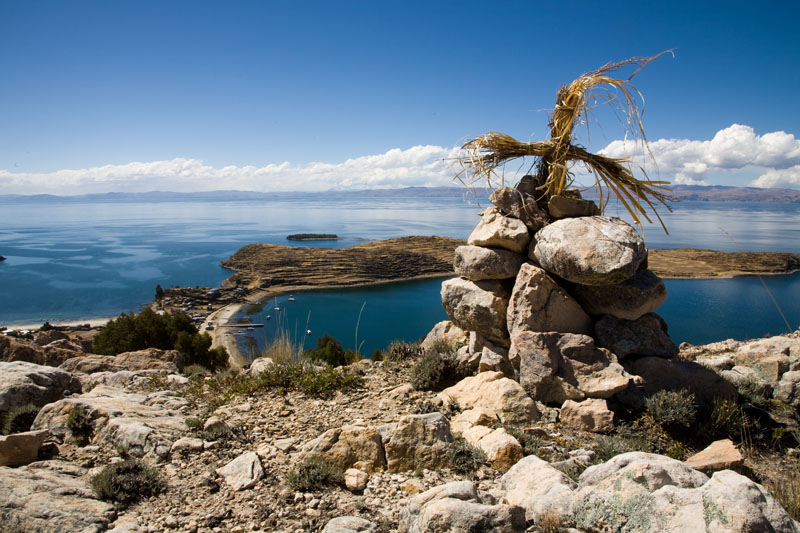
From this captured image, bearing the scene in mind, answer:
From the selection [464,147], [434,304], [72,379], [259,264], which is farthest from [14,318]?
[464,147]

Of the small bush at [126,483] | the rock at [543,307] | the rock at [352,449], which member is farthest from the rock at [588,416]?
the small bush at [126,483]

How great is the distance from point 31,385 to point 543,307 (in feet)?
22.0

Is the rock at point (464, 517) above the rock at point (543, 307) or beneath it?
beneath

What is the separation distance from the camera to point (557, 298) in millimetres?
6035

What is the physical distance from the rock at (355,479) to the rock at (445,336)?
400 cm

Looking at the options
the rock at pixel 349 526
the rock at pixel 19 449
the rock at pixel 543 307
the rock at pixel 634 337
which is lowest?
the rock at pixel 349 526

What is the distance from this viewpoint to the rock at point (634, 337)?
5.86m

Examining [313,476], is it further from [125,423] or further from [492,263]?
[492,263]

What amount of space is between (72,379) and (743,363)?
10.4 meters

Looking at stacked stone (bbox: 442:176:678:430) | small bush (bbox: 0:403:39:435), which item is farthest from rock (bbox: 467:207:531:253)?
small bush (bbox: 0:403:39:435)

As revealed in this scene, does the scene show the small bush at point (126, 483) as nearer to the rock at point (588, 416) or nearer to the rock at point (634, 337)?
the rock at point (588, 416)

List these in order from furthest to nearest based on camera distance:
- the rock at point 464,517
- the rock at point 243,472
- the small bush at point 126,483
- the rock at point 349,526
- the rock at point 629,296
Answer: the rock at point 629,296
the rock at point 243,472
the small bush at point 126,483
the rock at point 349,526
the rock at point 464,517

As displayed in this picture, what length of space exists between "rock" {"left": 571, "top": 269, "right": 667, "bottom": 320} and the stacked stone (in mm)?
13

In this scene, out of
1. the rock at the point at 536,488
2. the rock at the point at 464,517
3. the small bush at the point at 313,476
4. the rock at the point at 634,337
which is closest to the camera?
the rock at the point at 464,517
